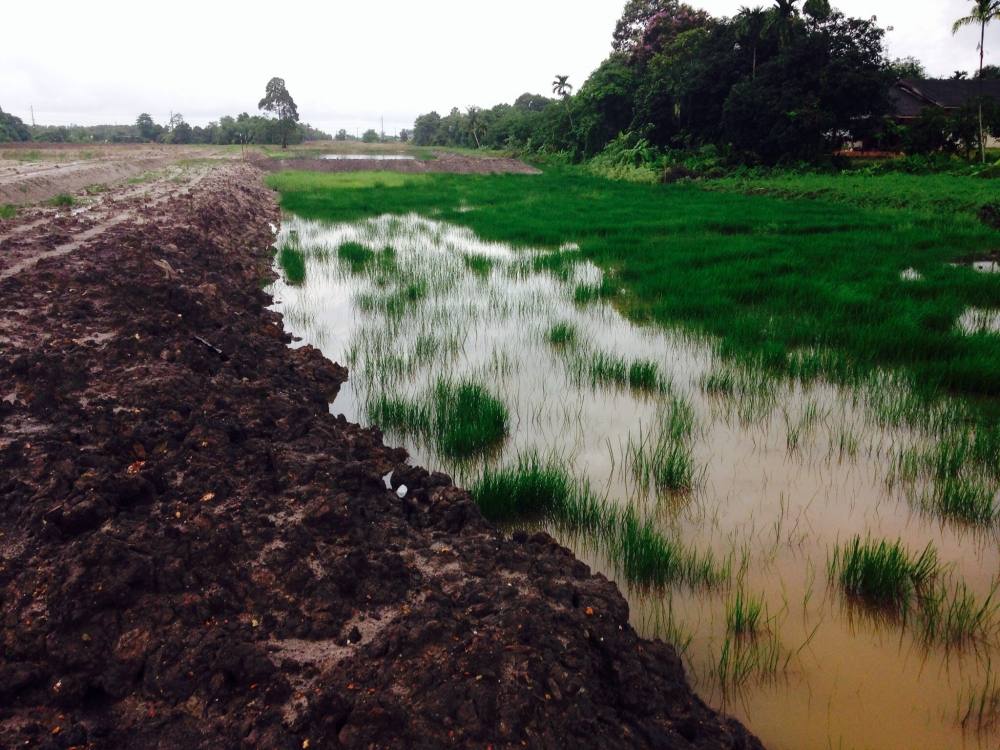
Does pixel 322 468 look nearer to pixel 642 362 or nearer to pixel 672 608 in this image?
pixel 672 608

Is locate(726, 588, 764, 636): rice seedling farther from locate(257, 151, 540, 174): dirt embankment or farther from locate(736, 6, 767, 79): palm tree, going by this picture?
locate(257, 151, 540, 174): dirt embankment

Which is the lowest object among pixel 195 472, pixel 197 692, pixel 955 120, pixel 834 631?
pixel 834 631

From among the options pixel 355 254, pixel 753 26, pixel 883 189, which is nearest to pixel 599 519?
pixel 355 254

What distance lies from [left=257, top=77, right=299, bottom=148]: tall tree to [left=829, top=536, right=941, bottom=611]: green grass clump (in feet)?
191

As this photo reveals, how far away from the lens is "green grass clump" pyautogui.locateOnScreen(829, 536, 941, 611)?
2.48 metres

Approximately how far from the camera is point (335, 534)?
2533mm

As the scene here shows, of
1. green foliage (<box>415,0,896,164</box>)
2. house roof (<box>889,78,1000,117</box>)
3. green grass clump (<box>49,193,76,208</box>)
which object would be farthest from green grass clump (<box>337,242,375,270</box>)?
house roof (<box>889,78,1000,117</box>)

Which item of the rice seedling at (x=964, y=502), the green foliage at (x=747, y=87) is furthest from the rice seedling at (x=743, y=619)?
the green foliage at (x=747, y=87)

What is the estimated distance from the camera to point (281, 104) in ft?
→ 180

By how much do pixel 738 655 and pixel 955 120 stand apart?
1003 inches

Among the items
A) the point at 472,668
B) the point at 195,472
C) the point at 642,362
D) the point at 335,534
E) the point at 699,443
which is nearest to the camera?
the point at 472,668

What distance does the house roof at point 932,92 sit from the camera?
28.1 metres

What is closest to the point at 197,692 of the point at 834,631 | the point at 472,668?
the point at 472,668

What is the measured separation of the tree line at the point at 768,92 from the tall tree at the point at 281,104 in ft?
104
